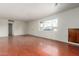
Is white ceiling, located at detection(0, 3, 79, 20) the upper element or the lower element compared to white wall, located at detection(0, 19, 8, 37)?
upper

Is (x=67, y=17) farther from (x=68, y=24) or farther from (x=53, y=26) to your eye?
(x=53, y=26)

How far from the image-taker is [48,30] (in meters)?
8.81

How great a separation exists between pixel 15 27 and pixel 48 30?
6063mm

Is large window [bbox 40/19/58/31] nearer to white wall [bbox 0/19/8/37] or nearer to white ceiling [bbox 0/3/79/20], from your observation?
white ceiling [bbox 0/3/79/20]

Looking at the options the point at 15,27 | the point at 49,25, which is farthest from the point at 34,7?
the point at 15,27

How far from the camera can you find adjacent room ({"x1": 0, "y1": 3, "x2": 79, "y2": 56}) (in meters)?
4.26

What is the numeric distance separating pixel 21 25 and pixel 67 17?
908 cm

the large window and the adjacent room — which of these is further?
the large window

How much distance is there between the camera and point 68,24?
6293mm

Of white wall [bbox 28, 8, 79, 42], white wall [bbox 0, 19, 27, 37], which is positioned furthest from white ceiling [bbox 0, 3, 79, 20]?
white wall [bbox 0, 19, 27, 37]

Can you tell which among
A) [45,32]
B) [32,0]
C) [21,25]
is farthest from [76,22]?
[21,25]

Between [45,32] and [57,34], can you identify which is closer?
[57,34]

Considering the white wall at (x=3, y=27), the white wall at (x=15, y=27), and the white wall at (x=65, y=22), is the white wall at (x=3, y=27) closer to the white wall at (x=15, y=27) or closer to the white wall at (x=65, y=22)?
the white wall at (x=15, y=27)

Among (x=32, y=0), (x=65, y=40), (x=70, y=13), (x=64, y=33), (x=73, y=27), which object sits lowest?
(x=65, y=40)
